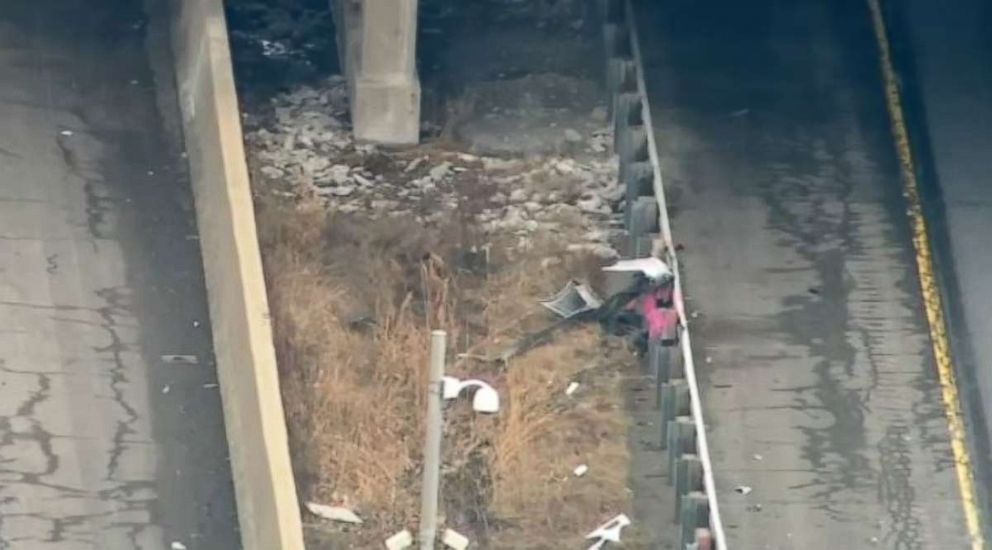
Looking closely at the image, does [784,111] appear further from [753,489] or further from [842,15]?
[753,489]

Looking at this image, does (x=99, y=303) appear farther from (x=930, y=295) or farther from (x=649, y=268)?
(x=930, y=295)

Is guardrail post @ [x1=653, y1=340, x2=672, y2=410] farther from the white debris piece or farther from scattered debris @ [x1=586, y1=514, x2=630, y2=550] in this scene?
the white debris piece

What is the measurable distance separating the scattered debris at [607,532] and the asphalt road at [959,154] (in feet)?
10.4

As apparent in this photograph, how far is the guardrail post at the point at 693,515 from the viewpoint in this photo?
16672 millimetres

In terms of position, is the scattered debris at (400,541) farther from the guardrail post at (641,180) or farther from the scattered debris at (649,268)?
the guardrail post at (641,180)

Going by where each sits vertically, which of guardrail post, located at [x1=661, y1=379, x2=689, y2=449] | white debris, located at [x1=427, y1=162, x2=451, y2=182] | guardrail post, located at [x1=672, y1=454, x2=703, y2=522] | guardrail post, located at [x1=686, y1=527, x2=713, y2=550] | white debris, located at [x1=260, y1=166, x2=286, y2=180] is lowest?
guardrail post, located at [x1=686, y1=527, x2=713, y2=550]

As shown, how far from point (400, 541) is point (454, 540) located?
445 mm

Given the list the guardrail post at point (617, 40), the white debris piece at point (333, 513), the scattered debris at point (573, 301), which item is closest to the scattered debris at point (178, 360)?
the white debris piece at point (333, 513)

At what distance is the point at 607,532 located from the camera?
16953mm

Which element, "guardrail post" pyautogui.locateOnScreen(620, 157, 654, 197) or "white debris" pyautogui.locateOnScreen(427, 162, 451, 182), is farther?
"white debris" pyautogui.locateOnScreen(427, 162, 451, 182)

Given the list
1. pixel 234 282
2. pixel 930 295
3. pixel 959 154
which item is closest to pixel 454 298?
pixel 234 282

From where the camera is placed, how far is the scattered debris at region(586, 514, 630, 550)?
16859 millimetres

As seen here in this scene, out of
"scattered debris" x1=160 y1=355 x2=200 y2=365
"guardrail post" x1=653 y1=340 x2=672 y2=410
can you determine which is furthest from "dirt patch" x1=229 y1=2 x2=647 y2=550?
"scattered debris" x1=160 y1=355 x2=200 y2=365

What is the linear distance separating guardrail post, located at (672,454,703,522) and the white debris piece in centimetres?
258
